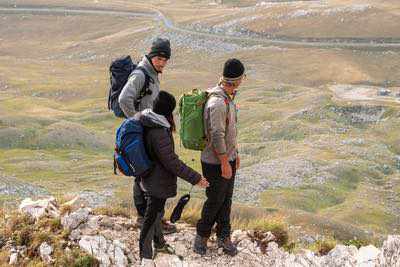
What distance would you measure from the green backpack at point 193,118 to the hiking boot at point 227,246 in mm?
2399

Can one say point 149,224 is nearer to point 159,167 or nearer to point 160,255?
point 160,255

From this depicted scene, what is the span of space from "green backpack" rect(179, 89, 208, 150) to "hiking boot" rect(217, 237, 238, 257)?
2399 millimetres

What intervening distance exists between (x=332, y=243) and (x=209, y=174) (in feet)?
13.0

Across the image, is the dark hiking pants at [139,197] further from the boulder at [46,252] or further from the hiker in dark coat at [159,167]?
the boulder at [46,252]

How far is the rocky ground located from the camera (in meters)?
10.4

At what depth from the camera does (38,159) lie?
45188 millimetres

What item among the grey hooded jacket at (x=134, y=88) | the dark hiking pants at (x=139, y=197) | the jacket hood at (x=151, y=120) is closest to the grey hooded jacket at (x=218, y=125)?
the jacket hood at (x=151, y=120)

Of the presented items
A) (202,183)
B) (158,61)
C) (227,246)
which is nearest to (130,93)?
(158,61)

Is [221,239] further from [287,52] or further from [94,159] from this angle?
[287,52]

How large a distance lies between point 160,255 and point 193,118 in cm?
295

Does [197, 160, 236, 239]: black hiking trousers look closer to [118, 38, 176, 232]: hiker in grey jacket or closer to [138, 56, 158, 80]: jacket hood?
[118, 38, 176, 232]: hiker in grey jacket

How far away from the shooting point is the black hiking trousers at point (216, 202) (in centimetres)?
1052

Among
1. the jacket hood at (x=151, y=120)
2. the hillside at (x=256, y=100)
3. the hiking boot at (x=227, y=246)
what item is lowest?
the hillside at (x=256, y=100)

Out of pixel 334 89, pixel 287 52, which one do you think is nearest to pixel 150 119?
pixel 334 89
